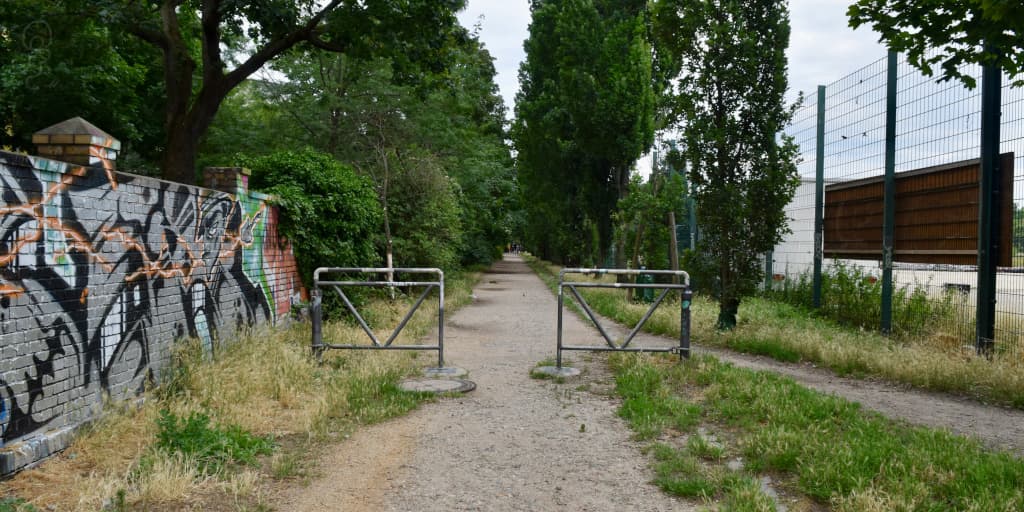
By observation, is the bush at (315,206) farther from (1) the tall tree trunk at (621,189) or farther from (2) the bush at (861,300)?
(1) the tall tree trunk at (621,189)

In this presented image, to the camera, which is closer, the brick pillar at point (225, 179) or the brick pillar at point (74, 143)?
the brick pillar at point (74, 143)

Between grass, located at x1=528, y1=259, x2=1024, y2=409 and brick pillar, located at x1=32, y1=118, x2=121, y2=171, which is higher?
brick pillar, located at x1=32, y1=118, x2=121, y2=171

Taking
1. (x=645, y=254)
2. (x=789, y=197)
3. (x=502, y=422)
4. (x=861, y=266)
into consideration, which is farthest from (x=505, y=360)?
(x=645, y=254)

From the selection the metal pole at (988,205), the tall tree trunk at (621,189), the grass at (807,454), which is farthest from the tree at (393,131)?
the grass at (807,454)

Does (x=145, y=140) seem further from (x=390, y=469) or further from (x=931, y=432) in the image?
(x=931, y=432)

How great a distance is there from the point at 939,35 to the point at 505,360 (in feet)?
19.7

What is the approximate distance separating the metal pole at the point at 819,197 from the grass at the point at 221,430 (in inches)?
279

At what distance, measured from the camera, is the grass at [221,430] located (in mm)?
3807

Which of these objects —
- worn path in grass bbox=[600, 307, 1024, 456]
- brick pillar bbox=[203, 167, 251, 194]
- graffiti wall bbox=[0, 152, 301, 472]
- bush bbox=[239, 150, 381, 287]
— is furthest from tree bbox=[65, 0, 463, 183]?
worn path in grass bbox=[600, 307, 1024, 456]

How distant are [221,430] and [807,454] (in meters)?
4.16

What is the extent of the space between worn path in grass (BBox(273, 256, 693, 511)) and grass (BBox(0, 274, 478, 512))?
326mm

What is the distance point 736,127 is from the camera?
9.96m

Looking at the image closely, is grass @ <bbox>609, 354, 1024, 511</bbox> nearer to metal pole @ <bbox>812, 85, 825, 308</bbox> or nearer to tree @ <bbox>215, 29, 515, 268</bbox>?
metal pole @ <bbox>812, 85, 825, 308</bbox>

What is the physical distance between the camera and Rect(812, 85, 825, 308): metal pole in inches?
437
